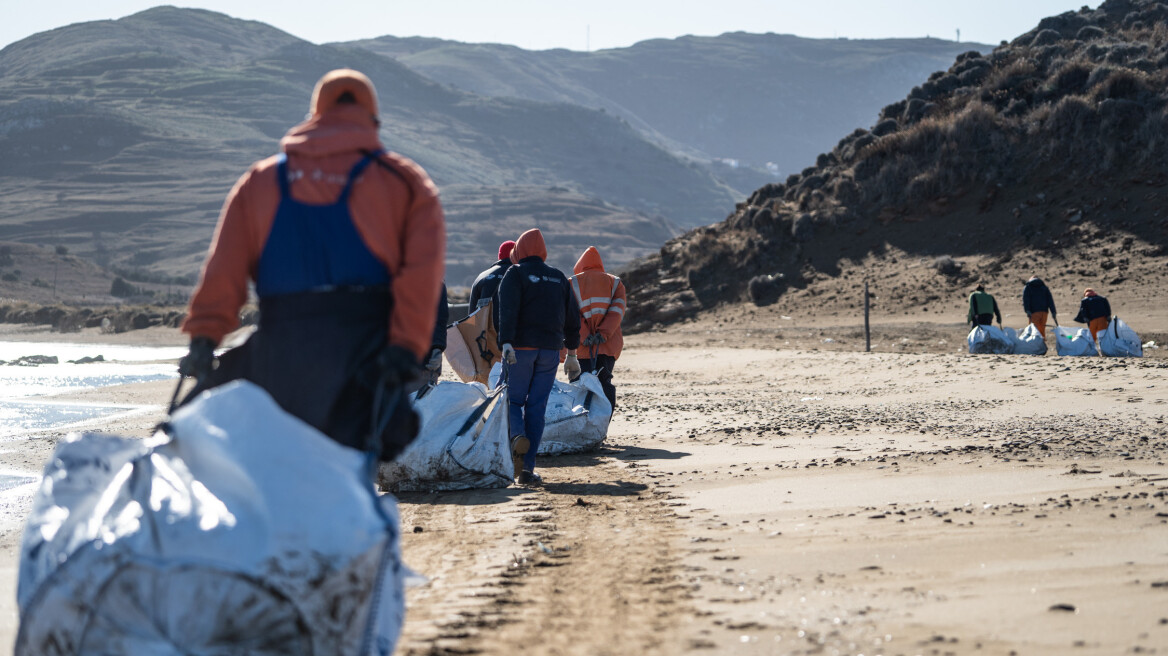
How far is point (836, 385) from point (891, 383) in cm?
100

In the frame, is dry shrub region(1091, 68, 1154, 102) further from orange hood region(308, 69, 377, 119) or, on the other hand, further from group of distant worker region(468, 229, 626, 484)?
orange hood region(308, 69, 377, 119)

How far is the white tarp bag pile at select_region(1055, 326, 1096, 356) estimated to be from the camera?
54.9ft

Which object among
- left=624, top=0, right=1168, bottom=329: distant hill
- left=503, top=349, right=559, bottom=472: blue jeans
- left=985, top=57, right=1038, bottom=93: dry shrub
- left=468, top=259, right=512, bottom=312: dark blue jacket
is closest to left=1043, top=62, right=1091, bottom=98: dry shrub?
left=624, top=0, right=1168, bottom=329: distant hill

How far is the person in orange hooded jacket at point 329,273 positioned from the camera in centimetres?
343

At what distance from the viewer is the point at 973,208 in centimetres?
2855

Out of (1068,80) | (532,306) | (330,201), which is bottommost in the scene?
(532,306)

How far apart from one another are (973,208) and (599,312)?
2098 cm

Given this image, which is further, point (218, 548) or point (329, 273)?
point (329, 273)

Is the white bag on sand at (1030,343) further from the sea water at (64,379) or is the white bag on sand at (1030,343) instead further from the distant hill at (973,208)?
the sea water at (64,379)

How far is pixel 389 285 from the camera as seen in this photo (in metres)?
3.51

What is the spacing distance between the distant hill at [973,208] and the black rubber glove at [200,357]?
877 inches

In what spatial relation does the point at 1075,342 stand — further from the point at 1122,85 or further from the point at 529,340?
the point at 1122,85

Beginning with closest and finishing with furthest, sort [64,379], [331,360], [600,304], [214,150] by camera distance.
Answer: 1. [331,360]
2. [600,304]
3. [64,379]
4. [214,150]

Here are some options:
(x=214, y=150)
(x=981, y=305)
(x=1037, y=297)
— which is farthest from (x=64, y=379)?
(x=214, y=150)
